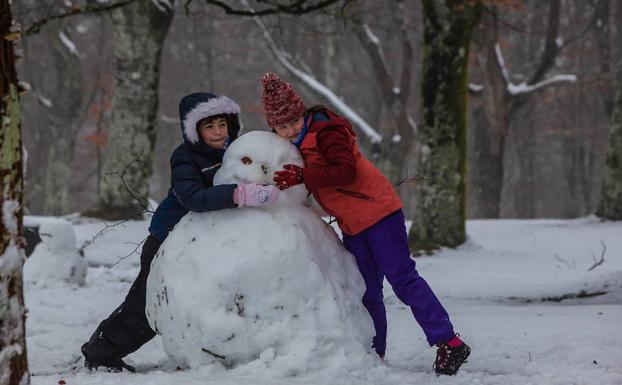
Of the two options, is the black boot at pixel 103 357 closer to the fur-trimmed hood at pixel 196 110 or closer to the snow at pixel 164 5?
the fur-trimmed hood at pixel 196 110

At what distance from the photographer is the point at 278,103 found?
3.46m

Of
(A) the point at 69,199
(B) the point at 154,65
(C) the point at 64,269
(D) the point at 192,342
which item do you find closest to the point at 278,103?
(D) the point at 192,342

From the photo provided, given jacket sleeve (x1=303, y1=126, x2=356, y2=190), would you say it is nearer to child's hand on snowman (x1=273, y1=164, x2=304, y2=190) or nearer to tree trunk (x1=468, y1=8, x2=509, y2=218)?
child's hand on snowman (x1=273, y1=164, x2=304, y2=190)

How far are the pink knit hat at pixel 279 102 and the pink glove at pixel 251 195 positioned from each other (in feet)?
1.64

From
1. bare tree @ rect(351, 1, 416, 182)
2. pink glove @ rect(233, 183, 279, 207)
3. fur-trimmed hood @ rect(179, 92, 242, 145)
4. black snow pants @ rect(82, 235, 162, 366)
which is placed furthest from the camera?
bare tree @ rect(351, 1, 416, 182)

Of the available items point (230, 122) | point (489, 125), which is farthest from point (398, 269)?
point (489, 125)

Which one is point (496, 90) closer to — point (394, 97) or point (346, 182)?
point (394, 97)

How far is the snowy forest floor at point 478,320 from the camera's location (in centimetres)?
307

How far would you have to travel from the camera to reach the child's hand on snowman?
328 centimetres

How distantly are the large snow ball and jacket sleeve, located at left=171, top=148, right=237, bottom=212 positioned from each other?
101 millimetres

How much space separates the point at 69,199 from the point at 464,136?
46.1 ft

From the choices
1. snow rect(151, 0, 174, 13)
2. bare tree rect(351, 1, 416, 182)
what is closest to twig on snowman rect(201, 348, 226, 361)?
snow rect(151, 0, 174, 13)

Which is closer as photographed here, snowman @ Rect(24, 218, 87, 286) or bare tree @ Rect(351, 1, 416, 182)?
snowman @ Rect(24, 218, 87, 286)

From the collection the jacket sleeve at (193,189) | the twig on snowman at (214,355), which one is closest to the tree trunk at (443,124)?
the jacket sleeve at (193,189)
